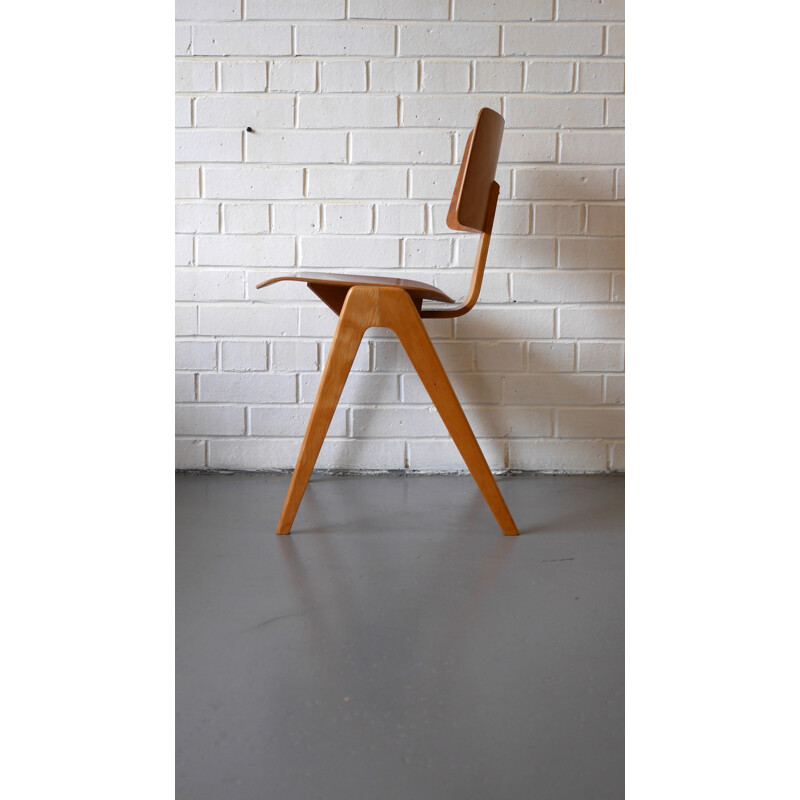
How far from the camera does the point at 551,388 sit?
7.11ft

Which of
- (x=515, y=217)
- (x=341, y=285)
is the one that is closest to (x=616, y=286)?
Result: (x=515, y=217)

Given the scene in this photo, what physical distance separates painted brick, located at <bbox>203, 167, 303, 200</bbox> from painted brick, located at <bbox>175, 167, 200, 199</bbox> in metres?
0.02

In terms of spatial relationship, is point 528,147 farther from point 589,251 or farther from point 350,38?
point 350,38

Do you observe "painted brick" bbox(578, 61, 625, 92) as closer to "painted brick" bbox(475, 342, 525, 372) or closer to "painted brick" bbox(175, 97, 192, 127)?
"painted brick" bbox(475, 342, 525, 372)

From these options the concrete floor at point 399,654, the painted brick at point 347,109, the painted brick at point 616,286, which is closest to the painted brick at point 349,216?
the painted brick at point 347,109

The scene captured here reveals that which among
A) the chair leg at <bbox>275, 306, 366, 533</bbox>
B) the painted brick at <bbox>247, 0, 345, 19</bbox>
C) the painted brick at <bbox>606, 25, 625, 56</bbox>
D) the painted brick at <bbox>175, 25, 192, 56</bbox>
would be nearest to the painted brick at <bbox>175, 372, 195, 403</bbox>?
the chair leg at <bbox>275, 306, 366, 533</bbox>

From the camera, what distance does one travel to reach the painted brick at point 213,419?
218 cm

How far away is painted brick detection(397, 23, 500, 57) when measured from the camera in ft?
6.72

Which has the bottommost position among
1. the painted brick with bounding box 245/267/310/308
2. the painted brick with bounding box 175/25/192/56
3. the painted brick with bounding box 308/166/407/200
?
the painted brick with bounding box 245/267/310/308

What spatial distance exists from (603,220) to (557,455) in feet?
2.39

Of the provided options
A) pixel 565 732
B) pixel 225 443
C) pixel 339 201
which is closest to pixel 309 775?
pixel 565 732

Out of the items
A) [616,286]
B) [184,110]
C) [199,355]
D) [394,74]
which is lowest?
[199,355]
